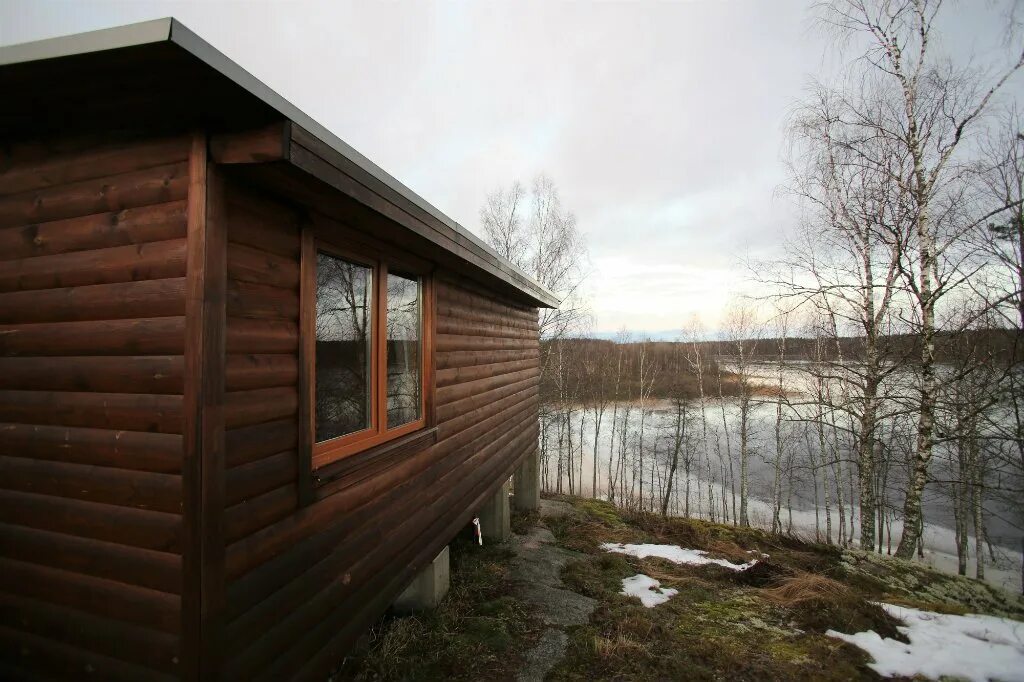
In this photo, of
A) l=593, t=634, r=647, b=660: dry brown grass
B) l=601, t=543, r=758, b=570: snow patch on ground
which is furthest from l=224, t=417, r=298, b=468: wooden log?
l=601, t=543, r=758, b=570: snow patch on ground

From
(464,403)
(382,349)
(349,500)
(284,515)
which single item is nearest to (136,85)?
(382,349)

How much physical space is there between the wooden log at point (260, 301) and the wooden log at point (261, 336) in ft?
A: 0.10

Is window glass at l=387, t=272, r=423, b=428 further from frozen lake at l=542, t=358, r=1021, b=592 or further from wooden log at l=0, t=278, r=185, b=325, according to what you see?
frozen lake at l=542, t=358, r=1021, b=592

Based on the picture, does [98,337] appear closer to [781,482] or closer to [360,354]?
[360,354]

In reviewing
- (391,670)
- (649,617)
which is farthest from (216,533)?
(649,617)

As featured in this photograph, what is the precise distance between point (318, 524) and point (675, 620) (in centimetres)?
404

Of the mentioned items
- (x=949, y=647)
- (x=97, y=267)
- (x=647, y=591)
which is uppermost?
(x=97, y=267)

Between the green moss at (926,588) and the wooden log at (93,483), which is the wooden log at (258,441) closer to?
the wooden log at (93,483)

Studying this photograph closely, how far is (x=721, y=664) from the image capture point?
11.6ft

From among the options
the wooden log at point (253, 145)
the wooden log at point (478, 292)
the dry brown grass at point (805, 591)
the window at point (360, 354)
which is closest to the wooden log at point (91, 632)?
the window at point (360, 354)

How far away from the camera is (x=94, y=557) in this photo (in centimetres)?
178

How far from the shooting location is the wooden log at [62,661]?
1.69 m

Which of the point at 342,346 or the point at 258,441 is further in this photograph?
the point at 342,346

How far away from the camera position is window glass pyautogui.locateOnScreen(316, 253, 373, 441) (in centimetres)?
236
